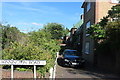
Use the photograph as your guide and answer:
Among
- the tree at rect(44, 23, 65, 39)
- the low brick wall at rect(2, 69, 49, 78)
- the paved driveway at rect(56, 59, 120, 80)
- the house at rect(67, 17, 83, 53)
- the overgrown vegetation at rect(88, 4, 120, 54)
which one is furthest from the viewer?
the tree at rect(44, 23, 65, 39)

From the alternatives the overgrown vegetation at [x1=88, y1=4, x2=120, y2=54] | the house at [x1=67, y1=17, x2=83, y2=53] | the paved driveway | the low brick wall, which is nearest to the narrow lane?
the paved driveway

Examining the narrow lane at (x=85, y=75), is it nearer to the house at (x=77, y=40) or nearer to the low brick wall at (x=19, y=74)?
the low brick wall at (x=19, y=74)

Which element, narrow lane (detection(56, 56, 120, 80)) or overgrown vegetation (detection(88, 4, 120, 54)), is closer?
narrow lane (detection(56, 56, 120, 80))

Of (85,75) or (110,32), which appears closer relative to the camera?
(85,75)

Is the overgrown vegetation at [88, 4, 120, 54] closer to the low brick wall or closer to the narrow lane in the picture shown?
the narrow lane

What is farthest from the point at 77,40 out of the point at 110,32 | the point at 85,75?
the point at 85,75

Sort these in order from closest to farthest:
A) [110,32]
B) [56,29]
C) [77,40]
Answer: [110,32] → [77,40] → [56,29]

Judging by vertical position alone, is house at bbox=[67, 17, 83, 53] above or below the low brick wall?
above

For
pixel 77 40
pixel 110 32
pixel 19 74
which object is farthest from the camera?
pixel 77 40

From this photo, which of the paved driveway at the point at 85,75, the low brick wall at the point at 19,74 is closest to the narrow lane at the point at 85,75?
the paved driveway at the point at 85,75

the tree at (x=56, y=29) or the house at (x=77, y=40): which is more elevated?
the tree at (x=56, y=29)

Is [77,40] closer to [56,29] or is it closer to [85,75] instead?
[56,29]

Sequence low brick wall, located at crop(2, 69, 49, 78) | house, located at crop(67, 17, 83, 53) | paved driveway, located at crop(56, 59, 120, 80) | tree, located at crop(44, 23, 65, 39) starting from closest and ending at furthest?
low brick wall, located at crop(2, 69, 49, 78), paved driveway, located at crop(56, 59, 120, 80), house, located at crop(67, 17, 83, 53), tree, located at crop(44, 23, 65, 39)

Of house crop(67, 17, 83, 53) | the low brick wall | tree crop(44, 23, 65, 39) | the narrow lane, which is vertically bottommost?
the narrow lane
